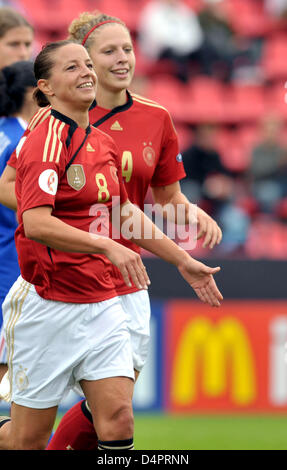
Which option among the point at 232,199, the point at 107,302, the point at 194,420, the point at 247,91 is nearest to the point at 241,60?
the point at 247,91

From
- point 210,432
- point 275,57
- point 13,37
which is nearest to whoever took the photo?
point 13,37

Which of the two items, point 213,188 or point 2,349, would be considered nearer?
point 2,349

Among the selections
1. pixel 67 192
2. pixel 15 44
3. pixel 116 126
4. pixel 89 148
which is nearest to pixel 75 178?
pixel 67 192

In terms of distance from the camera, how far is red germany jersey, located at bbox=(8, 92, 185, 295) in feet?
14.4

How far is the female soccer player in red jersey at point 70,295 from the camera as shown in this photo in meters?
3.70

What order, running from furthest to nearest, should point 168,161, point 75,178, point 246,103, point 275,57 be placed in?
1. point 275,57
2. point 246,103
3. point 168,161
4. point 75,178

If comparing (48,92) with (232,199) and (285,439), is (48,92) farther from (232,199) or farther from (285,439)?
(232,199)

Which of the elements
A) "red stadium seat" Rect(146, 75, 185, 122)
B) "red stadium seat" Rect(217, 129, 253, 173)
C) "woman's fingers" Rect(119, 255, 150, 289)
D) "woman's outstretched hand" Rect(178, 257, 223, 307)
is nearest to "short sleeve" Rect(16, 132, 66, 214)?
"woman's fingers" Rect(119, 255, 150, 289)

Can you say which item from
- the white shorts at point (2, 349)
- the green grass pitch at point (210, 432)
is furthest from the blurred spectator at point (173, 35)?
the white shorts at point (2, 349)

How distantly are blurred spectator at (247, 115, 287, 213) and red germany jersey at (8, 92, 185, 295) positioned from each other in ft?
16.2

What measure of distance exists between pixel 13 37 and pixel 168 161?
1.38 m

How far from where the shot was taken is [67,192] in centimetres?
367

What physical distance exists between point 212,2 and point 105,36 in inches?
303

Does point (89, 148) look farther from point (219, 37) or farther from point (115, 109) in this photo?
point (219, 37)
